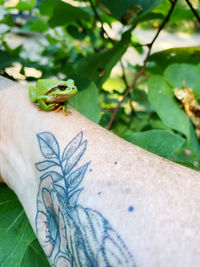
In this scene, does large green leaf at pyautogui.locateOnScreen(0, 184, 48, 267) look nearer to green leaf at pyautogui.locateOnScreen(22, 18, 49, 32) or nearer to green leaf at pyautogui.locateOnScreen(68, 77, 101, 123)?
green leaf at pyautogui.locateOnScreen(68, 77, 101, 123)

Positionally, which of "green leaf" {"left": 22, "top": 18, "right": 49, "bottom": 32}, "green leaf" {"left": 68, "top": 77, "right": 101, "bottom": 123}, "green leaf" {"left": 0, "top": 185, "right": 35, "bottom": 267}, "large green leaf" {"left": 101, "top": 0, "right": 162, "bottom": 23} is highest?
"large green leaf" {"left": 101, "top": 0, "right": 162, "bottom": 23}

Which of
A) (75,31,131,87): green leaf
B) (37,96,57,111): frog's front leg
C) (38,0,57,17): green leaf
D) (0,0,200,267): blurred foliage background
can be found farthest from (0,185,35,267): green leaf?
(38,0,57,17): green leaf

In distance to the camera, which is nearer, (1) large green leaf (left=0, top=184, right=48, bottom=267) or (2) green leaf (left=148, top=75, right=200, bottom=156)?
(1) large green leaf (left=0, top=184, right=48, bottom=267)

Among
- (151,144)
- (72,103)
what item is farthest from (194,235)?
(72,103)

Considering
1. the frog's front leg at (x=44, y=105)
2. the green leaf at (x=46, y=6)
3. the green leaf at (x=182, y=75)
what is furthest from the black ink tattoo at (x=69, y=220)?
the green leaf at (x=46, y=6)

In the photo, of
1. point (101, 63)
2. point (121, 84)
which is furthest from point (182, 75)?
point (121, 84)

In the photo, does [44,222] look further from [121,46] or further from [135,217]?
[121,46]
